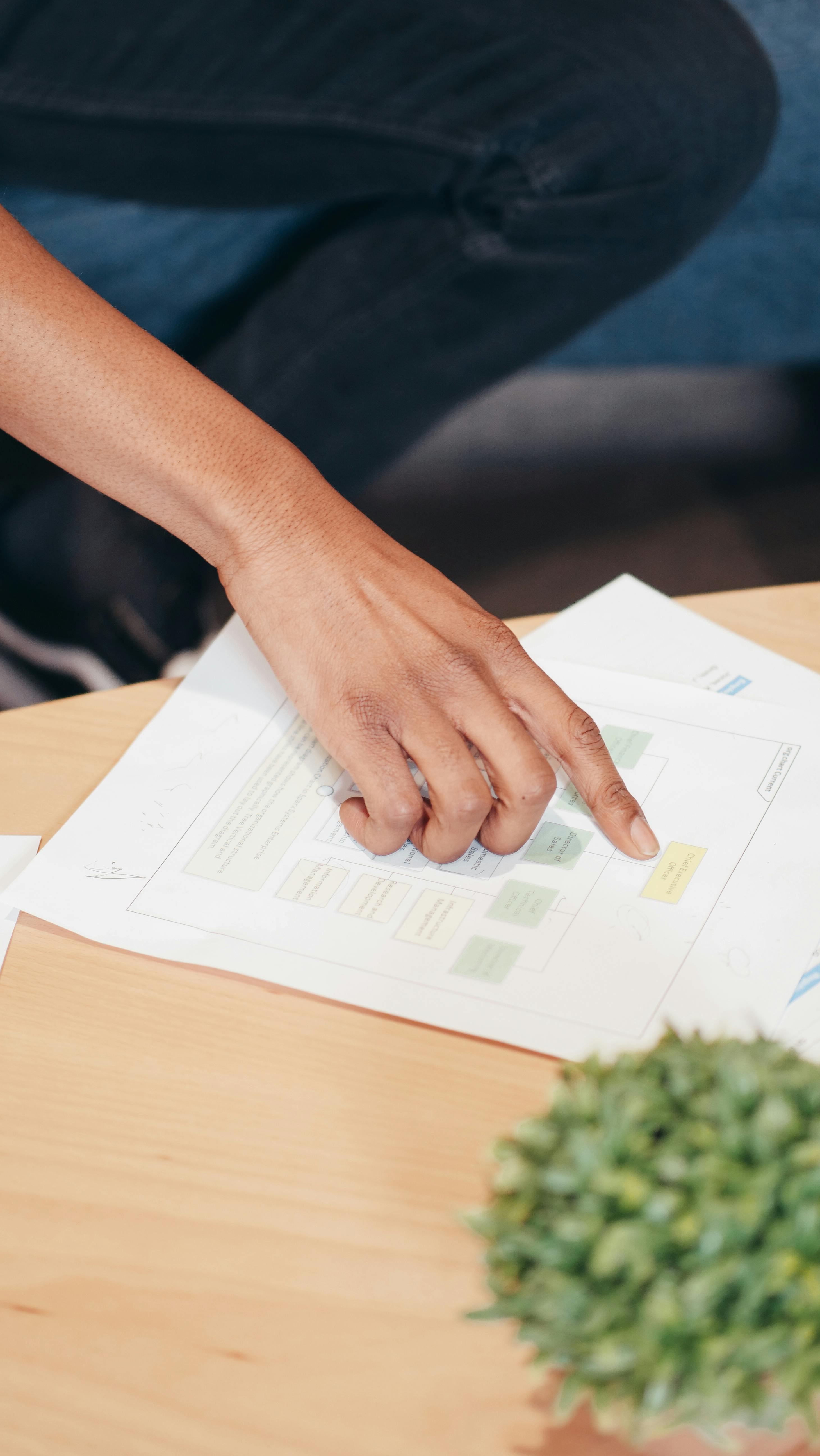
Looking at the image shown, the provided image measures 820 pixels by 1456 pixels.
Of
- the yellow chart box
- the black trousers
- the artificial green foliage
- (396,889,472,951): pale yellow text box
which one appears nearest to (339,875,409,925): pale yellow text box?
(396,889,472,951): pale yellow text box

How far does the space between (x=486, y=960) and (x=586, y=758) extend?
114 mm

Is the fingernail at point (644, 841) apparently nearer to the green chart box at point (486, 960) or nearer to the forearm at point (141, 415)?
the green chart box at point (486, 960)

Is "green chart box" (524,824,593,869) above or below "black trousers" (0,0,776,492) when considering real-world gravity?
below

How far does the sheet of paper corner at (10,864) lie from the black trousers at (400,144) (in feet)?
1.90

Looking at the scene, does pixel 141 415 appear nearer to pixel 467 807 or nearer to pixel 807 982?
pixel 467 807

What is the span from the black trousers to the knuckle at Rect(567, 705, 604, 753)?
0.61 metres

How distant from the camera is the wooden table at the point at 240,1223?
34 cm

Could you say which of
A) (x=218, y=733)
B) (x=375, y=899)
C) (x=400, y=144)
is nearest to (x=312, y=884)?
(x=375, y=899)

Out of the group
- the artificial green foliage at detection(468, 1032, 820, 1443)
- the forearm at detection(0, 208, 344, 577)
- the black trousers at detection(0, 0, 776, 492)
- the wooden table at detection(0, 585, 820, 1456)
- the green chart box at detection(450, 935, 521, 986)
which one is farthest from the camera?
the black trousers at detection(0, 0, 776, 492)

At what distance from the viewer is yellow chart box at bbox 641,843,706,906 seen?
1.61ft

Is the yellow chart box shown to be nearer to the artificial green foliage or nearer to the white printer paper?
the white printer paper

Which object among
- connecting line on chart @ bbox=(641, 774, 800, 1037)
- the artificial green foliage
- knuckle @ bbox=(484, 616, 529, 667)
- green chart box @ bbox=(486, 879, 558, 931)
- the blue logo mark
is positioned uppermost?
the artificial green foliage

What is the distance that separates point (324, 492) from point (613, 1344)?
44 centimetres

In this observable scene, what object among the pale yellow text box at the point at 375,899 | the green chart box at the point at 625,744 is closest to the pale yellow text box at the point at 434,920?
the pale yellow text box at the point at 375,899
